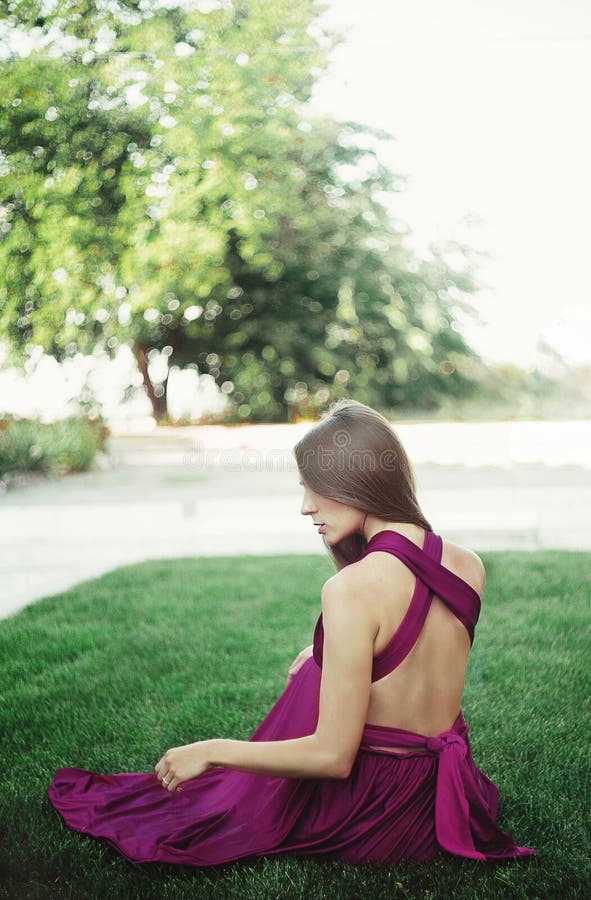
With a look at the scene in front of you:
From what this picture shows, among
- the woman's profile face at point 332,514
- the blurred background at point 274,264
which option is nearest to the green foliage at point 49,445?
the blurred background at point 274,264

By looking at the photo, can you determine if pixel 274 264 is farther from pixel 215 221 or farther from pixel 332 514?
pixel 332 514

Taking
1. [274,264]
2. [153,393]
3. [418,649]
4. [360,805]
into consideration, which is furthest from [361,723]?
[153,393]

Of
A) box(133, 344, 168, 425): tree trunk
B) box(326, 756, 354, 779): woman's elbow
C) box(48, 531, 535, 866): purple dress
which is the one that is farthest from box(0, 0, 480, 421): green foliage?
box(326, 756, 354, 779): woman's elbow

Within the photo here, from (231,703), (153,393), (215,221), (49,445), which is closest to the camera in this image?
(231,703)

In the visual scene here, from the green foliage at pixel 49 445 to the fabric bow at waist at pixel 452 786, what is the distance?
26.1ft

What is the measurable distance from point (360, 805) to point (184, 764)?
374mm

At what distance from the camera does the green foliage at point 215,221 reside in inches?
287

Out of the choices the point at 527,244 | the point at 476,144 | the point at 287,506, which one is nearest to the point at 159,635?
the point at 287,506

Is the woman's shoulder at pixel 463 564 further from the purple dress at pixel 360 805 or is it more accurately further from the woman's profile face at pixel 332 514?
the woman's profile face at pixel 332 514

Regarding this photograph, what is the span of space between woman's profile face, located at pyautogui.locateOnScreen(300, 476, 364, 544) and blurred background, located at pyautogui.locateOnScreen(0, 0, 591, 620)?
9.75 feet

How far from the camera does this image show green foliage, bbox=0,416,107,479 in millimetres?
8992

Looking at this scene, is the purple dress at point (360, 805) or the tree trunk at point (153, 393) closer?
the purple dress at point (360, 805)

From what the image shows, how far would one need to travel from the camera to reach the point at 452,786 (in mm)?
1466

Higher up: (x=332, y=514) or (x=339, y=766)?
(x=332, y=514)
